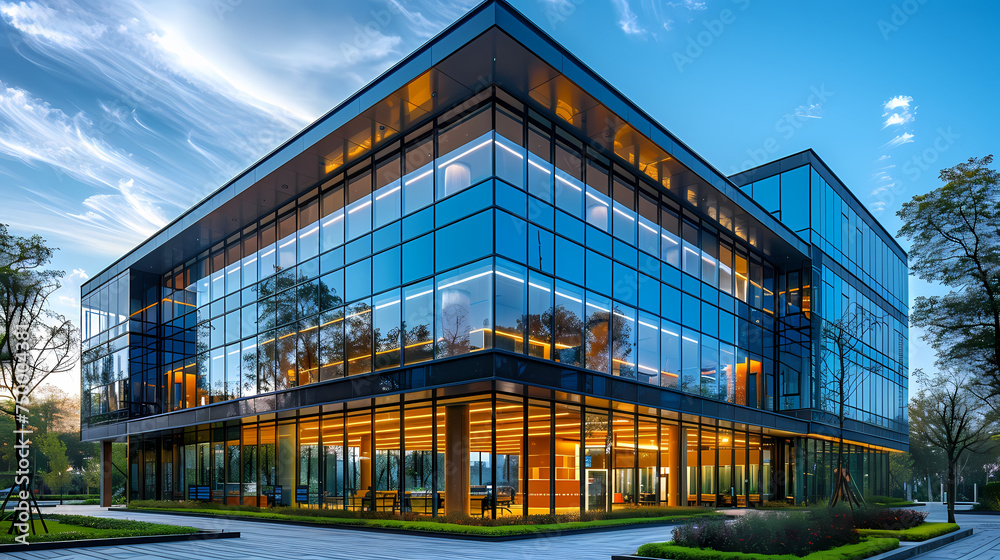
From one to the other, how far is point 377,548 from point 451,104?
41.7ft

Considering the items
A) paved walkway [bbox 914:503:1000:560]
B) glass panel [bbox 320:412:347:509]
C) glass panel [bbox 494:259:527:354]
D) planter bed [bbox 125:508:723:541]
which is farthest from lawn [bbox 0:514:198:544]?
paved walkway [bbox 914:503:1000:560]

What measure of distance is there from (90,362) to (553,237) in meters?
32.1

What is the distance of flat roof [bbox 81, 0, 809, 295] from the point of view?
19.4 meters

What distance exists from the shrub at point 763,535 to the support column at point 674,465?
13.3 m


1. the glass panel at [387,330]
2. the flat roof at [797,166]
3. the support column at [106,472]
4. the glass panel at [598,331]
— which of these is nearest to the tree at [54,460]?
the support column at [106,472]

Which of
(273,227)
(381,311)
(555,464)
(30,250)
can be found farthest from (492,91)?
(30,250)

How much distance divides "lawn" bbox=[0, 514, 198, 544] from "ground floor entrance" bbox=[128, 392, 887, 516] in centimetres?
686

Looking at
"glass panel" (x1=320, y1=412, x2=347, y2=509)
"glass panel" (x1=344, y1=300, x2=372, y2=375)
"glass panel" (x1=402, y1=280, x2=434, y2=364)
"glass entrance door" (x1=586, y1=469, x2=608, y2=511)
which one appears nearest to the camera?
"glass panel" (x1=402, y1=280, x2=434, y2=364)

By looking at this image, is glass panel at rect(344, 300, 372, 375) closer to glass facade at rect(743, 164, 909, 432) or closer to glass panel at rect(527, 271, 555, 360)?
glass panel at rect(527, 271, 555, 360)

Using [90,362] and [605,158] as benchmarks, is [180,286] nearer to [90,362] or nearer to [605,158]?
[90,362]

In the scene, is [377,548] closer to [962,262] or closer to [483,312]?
[483,312]

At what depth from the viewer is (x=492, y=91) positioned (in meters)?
21.2

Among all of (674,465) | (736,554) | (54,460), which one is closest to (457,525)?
(736,554)

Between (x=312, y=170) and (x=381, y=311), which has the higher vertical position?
(x=312, y=170)
